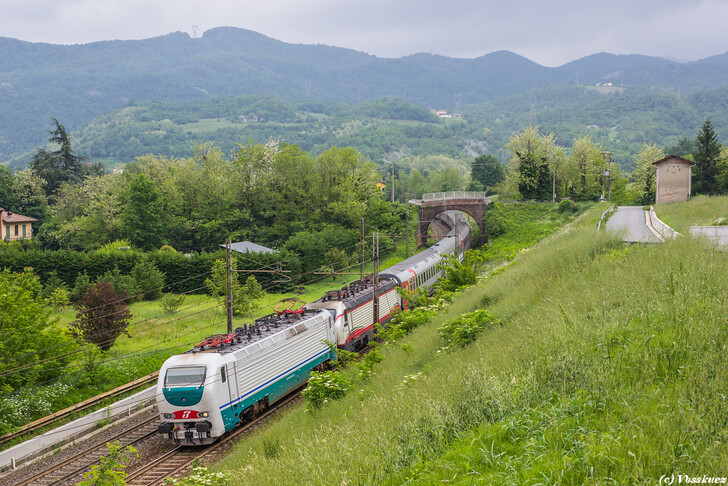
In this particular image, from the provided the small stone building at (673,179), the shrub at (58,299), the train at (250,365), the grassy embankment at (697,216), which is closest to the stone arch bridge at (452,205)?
the small stone building at (673,179)

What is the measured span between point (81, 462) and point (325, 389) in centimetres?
850

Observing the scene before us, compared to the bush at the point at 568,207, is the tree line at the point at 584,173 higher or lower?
higher

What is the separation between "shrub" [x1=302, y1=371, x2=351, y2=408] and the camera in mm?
15312

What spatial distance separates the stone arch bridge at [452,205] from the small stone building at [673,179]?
17.3 m

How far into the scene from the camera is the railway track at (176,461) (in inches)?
617

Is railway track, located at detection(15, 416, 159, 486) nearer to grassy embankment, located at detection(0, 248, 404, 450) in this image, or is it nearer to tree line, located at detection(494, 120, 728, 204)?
grassy embankment, located at detection(0, 248, 404, 450)

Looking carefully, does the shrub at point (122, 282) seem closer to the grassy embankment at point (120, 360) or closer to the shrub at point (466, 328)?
the grassy embankment at point (120, 360)

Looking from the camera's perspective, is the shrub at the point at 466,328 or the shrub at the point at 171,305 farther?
the shrub at the point at 171,305

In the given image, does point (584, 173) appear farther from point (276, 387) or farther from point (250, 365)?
point (250, 365)

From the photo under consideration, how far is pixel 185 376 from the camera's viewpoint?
1689 centimetres


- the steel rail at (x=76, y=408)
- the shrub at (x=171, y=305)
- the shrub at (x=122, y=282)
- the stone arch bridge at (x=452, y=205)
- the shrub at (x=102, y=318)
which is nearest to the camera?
the steel rail at (x=76, y=408)

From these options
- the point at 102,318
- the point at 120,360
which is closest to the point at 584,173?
the point at 102,318

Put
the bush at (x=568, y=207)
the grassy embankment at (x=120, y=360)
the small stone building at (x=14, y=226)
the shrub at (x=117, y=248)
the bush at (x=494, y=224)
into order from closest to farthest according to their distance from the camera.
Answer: the grassy embankment at (x=120, y=360)
the shrub at (x=117, y=248)
the bush at (x=494, y=224)
the bush at (x=568, y=207)
the small stone building at (x=14, y=226)

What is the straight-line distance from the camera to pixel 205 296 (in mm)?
46250
